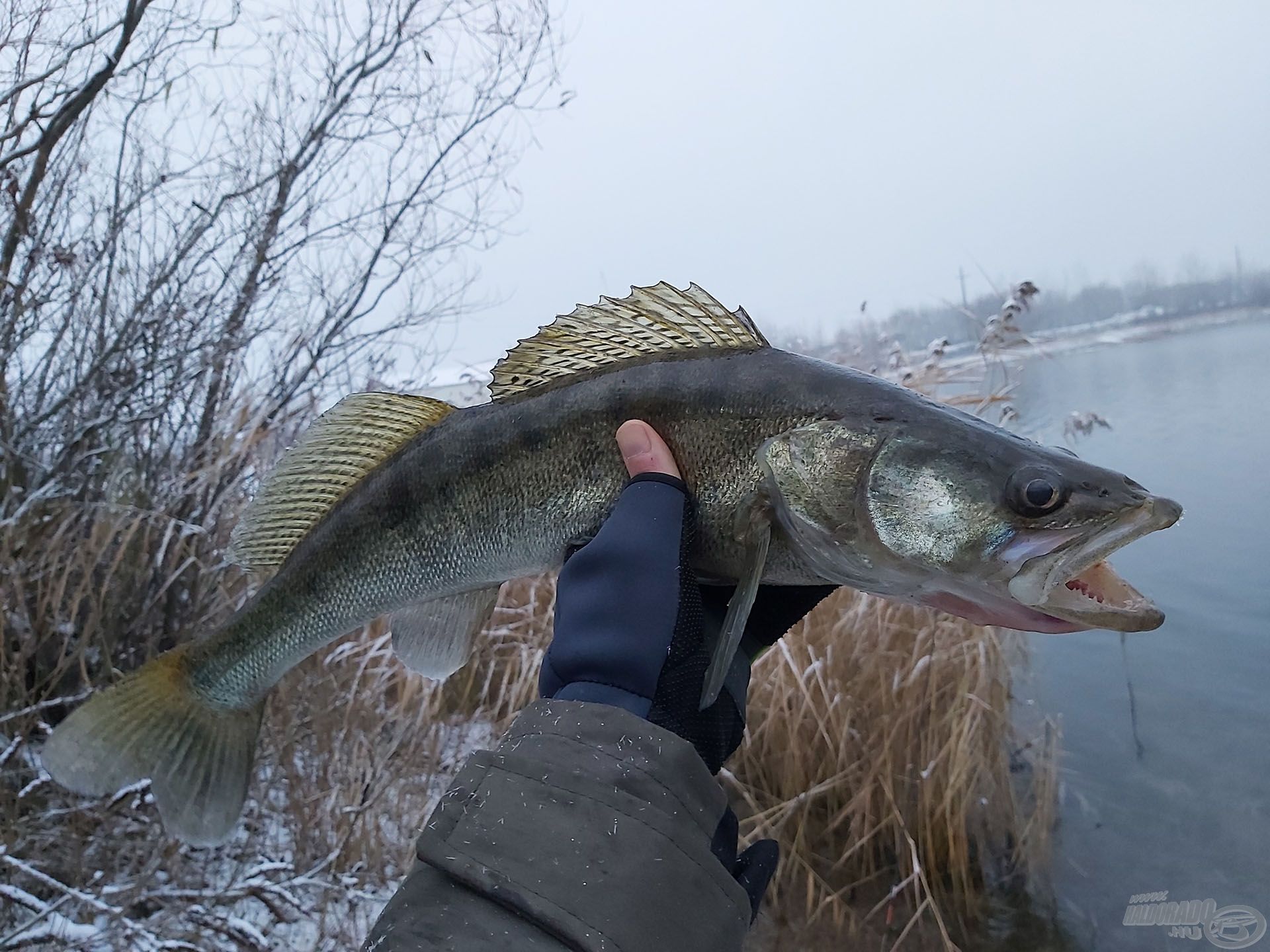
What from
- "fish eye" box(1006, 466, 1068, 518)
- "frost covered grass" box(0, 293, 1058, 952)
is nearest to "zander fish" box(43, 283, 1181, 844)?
"fish eye" box(1006, 466, 1068, 518)

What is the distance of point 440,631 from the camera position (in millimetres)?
2031

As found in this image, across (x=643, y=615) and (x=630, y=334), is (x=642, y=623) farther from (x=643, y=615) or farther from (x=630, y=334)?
(x=630, y=334)

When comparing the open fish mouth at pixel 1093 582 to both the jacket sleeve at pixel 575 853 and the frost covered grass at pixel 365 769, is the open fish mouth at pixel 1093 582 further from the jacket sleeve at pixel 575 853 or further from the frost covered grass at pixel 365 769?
the frost covered grass at pixel 365 769

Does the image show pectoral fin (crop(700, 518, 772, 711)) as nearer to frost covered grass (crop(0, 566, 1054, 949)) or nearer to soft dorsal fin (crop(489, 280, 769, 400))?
soft dorsal fin (crop(489, 280, 769, 400))

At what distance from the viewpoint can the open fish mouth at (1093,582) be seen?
4.29 ft

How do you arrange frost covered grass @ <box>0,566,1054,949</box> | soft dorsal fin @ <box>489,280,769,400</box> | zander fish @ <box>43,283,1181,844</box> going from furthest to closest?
1. frost covered grass @ <box>0,566,1054,949</box>
2. soft dorsal fin @ <box>489,280,769,400</box>
3. zander fish @ <box>43,283,1181,844</box>

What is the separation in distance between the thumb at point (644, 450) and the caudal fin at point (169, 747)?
1290 mm

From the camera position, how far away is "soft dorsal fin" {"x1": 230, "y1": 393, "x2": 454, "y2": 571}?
Result: 6.37ft

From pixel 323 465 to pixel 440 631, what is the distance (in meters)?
0.52

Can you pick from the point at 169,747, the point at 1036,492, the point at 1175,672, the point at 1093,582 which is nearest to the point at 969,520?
the point at 1036,492

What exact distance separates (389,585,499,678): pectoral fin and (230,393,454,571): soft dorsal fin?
355 millimetres

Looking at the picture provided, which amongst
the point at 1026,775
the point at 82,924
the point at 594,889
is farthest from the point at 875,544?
the point at 1026,775

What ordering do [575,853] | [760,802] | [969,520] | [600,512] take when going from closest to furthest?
[575,853] → [969,520] → [600,512] → [760,802]

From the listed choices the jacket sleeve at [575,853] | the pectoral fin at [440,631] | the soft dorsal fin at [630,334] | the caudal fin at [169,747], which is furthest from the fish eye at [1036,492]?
the caudal fin at [169,747]
